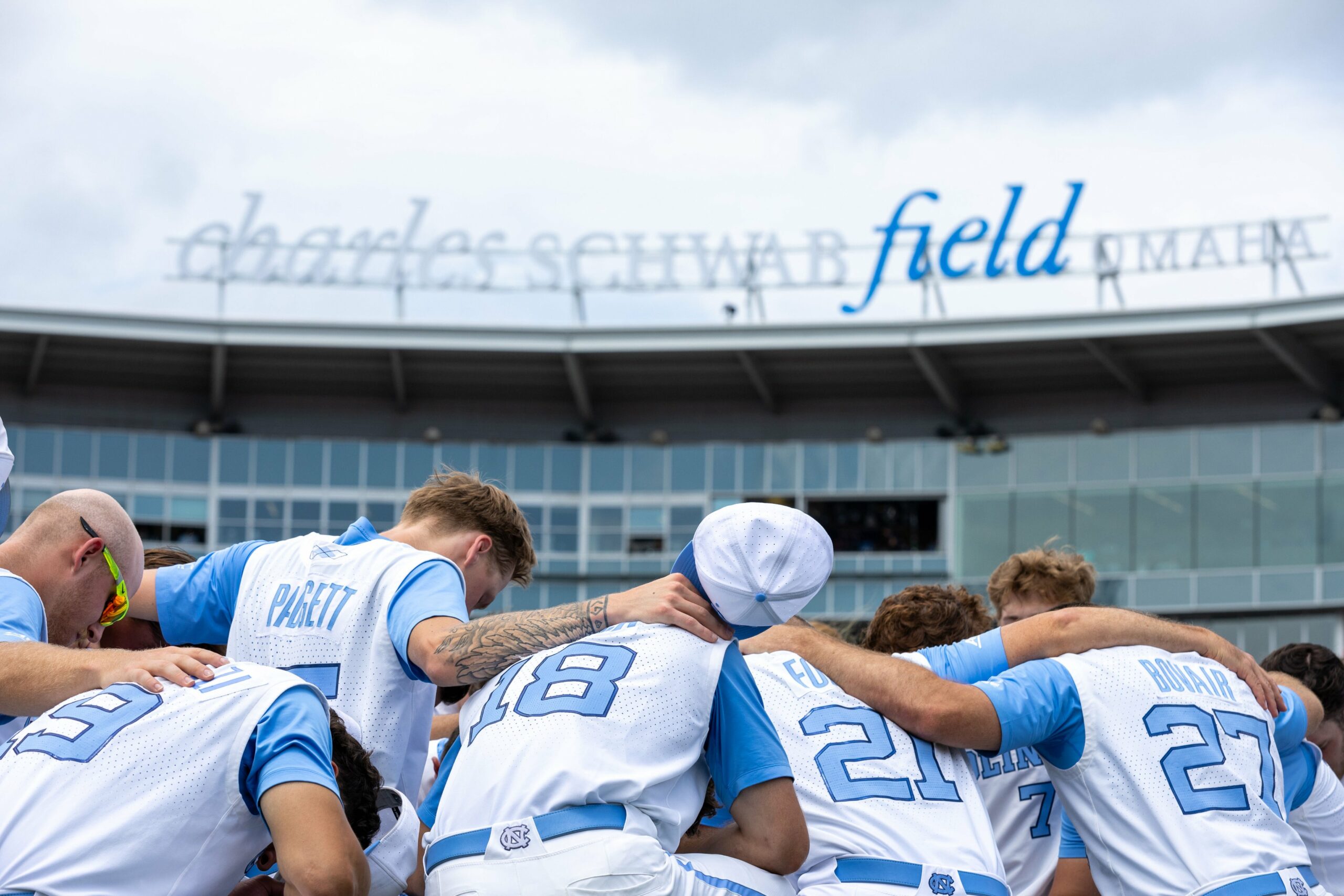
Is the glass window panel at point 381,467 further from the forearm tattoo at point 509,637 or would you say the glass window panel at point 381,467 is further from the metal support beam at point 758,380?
the forearm tattoo at point 509,637

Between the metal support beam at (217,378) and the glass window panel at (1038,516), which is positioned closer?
the glass window panel at (1038,516)

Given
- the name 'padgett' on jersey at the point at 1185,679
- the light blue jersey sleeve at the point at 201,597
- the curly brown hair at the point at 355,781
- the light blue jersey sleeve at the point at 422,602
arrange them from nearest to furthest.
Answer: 1. the curly brown hair at the point at 355,781
2. the light blue jersey sleeve at the point at 422,602
3. the name 'padgett' on jersey at the point at 1185,679
4. the light blue jersey sleeve at the point at 201,597

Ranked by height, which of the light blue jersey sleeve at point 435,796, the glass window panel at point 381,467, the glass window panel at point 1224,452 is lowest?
the light blue jersey sleeve at point 435,796

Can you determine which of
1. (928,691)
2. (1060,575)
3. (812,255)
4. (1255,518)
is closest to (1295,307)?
(1255,518)

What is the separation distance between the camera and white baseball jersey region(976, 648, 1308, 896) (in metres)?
3.82

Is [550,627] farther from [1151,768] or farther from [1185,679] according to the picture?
[1185,679]

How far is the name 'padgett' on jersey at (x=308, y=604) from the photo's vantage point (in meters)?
4.16

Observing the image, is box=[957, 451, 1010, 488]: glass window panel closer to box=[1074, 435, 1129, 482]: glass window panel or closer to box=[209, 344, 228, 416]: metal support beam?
box=[1074, 435, 1129, 482]: glass window panel

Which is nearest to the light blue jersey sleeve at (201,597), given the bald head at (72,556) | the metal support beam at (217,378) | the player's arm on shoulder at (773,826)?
the bald head at (72,556)

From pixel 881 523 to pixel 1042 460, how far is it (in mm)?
3880

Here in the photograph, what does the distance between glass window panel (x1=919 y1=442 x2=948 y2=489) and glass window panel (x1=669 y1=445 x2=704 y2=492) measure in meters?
5.13

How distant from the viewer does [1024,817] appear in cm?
473

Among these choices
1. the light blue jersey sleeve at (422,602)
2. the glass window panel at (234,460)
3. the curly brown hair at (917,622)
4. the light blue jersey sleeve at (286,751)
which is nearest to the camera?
the light blue jersey sleeve at (286,751)

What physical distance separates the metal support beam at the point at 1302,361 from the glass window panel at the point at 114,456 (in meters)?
25.2
